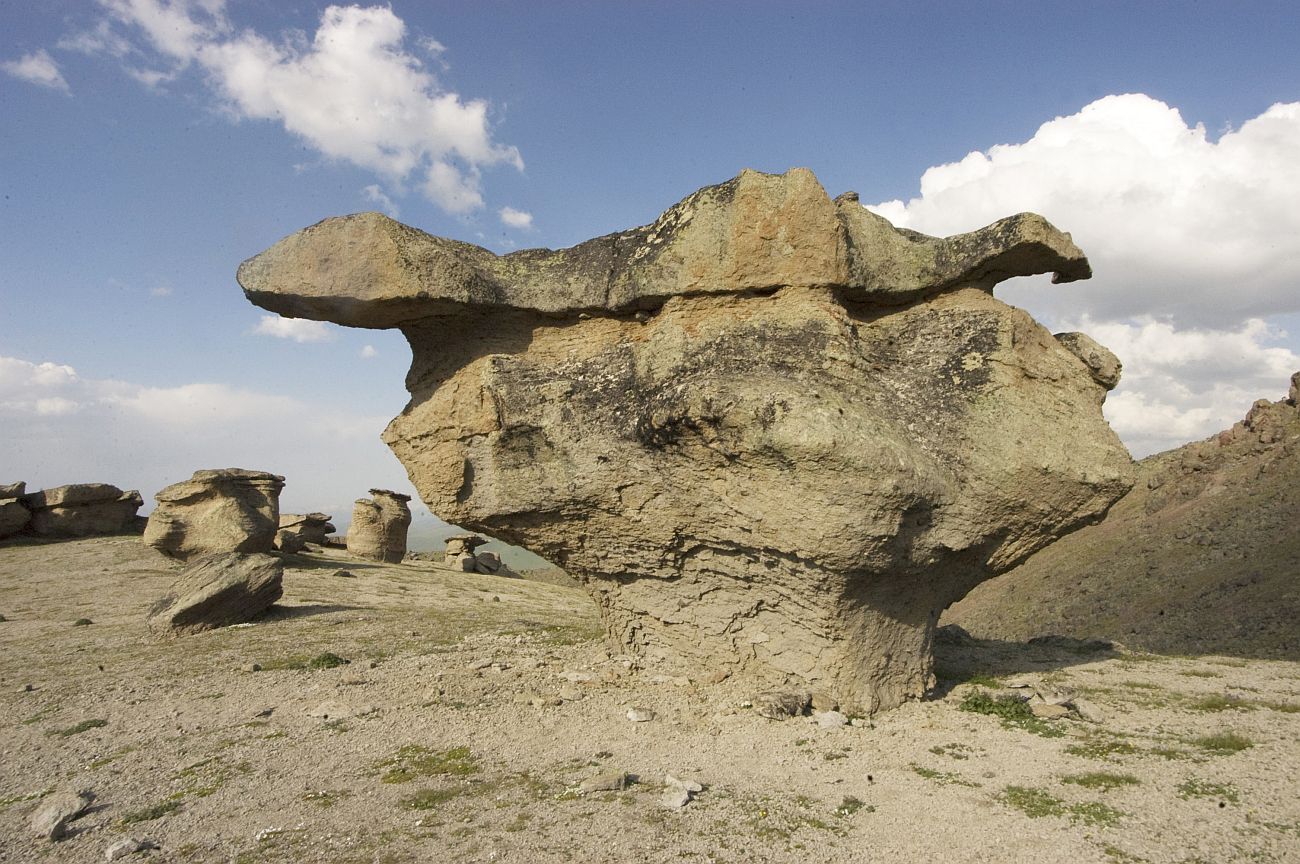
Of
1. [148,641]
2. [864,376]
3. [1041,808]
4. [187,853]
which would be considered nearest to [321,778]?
[187,853]

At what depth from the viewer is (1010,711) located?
827cm

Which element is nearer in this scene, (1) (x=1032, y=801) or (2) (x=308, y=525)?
(1) (x=1032, y=801)

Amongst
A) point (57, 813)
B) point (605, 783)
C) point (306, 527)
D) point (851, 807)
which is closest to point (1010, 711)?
point (851, 807)

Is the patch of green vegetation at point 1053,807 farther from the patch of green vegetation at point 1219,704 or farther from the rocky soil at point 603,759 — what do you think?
the patch of green vegetation at point 1219,704

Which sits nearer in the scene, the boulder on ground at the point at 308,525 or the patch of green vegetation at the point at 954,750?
the patch of green vegetation at the point at 954,750

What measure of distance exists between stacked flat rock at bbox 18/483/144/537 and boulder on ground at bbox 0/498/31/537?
55 centimetres

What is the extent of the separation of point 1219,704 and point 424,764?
821 cm

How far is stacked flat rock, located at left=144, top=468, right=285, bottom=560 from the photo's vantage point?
22.4 m

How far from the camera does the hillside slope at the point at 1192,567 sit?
730 inches

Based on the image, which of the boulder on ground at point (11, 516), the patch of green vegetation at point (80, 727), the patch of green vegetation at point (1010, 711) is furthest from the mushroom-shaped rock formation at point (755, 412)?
the boulder on ground at point (11, 516)

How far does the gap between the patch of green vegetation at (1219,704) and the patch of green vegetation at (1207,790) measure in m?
2.44

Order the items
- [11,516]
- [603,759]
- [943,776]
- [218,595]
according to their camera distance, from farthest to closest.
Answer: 1. [11,516]
2. [218,595]
3. [603,759]
4. [943,776]

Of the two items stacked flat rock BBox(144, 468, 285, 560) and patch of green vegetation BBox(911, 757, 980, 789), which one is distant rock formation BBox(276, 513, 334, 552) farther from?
patch of green vegetation BBox(911, 757, 980, 789)

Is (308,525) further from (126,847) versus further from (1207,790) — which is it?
(1207,790)
